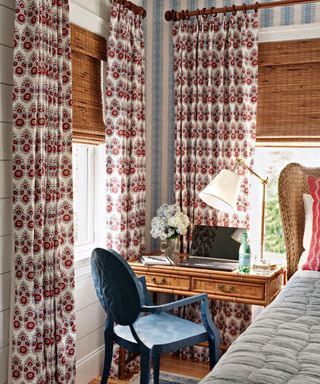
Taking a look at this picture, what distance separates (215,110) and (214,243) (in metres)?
0.95

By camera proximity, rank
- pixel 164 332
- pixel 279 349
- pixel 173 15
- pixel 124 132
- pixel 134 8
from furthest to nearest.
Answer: pixel 173 15 → pixel 134 8 → pixel 124 132 → pixel 164 332 → pixel 279 349

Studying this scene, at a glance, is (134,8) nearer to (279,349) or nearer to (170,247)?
(170,247)

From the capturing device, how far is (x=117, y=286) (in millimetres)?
2750

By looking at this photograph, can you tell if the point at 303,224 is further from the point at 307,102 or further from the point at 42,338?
the point at 42,338

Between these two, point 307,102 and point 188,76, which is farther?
point 188,76

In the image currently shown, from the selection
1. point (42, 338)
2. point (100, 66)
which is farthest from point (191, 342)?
point (100, 66)

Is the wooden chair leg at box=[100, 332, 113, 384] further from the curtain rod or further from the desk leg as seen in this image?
the curtain rod

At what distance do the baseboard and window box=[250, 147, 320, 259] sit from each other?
1334 mm

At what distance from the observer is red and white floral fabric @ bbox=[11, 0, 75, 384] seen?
2635 mm

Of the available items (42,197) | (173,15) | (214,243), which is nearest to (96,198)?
(214,243)

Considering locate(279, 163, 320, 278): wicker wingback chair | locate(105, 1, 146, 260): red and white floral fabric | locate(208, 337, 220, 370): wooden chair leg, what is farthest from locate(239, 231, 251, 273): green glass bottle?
locate(105, 1, 146, 260): red and white floral fabric

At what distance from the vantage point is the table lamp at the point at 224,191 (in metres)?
3.36

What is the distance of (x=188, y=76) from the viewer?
3.87 m

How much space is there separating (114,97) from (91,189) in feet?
2.16
